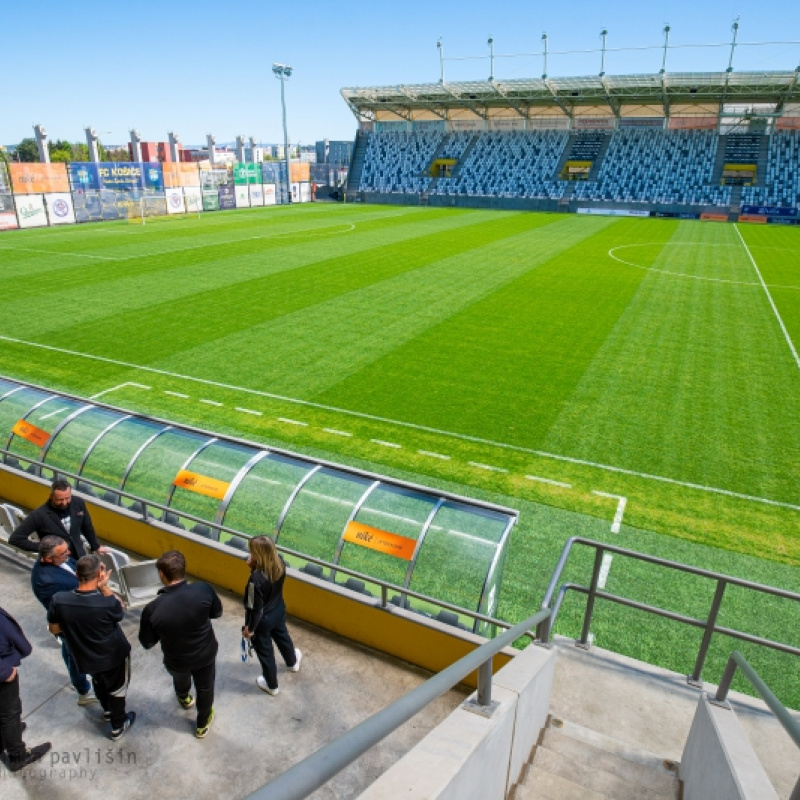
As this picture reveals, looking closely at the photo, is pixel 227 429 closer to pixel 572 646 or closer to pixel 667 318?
pixel 572 646

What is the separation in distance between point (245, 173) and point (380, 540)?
5913 centimetres

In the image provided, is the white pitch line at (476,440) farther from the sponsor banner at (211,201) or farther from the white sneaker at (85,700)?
the sponsor banner at (211,201)

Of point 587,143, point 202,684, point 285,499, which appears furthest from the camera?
point 587,143

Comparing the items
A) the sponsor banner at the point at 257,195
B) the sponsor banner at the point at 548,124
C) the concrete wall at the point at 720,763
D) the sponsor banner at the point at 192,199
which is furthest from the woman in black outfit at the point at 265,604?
the sponsor banner at the point at 548,124

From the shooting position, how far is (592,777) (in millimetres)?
4492

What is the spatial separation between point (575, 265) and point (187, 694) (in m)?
28.0

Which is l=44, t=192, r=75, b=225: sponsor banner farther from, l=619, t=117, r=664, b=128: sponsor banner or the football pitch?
l=619, t=117, r=664, b=128: sponsor banner

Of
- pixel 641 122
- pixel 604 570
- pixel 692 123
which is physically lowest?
pixel 604 570

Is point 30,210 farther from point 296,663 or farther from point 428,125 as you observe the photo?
point 428,125

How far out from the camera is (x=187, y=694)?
5.15 m

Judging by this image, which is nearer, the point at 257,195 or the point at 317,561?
the point at 317,561

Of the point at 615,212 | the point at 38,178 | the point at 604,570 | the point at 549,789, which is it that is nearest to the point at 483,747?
the point at 549,789

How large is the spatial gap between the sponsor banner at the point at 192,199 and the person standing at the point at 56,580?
2079 inches

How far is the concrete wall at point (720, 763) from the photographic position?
3107mm
